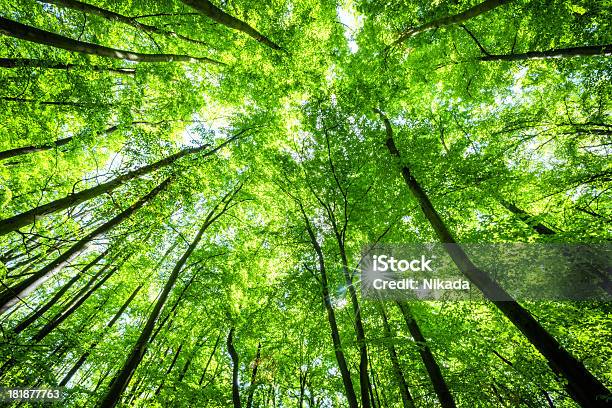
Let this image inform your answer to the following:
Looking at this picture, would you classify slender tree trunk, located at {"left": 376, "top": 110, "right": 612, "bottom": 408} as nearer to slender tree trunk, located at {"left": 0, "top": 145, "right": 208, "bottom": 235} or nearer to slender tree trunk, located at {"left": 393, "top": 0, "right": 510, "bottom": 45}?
slender tree trunk, located at {"left": 393, "top": 0, "right": 510, "bottom": 45}

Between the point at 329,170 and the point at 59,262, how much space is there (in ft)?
23.5

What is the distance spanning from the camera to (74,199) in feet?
→ 17.7

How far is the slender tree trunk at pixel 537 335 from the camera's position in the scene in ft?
13.2

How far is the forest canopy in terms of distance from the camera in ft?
17.8

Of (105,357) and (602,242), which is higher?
(602,242)

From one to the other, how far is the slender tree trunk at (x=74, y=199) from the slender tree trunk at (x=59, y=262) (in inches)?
20.5

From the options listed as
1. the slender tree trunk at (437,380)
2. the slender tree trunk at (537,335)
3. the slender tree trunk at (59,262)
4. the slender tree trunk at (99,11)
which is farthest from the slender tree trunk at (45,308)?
the slender tree trunk at (537,335)

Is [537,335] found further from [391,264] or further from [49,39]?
[49,39]

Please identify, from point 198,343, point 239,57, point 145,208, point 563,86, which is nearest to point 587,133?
point 563,86

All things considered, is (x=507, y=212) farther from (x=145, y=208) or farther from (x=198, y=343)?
(x=198, y=343)

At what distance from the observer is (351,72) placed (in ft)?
29.9

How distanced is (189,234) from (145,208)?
635cm

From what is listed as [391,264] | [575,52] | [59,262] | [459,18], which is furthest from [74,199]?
[575,52]

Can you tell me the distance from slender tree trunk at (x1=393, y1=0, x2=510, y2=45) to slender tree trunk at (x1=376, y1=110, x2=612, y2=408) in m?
4.13
